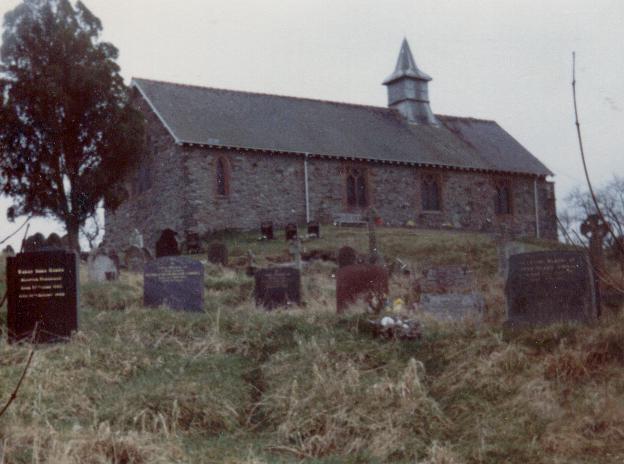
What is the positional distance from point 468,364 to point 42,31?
21.2 metres

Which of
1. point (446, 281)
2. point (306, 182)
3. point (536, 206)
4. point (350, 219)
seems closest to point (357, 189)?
point (350, 219)

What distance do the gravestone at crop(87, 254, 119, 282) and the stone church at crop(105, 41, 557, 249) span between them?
9.37m

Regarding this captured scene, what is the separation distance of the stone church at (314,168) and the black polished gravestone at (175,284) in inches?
570

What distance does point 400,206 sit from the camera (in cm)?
3300

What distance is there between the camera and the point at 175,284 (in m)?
13.4

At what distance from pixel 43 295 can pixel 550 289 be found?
6854 millimetres

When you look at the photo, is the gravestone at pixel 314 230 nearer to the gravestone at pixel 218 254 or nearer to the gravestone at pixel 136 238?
the gravestone at pixel 218 254

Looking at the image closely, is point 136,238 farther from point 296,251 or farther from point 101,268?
point 296,251

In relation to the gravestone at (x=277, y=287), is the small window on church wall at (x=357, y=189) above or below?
above

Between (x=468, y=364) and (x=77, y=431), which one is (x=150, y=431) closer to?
(x=77, y=431)

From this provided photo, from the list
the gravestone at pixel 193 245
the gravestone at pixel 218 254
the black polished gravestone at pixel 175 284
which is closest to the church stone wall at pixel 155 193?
the gravestone at pixel 193 245

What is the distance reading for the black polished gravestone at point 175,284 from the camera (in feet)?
43.7

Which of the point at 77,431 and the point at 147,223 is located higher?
the point at 147,223

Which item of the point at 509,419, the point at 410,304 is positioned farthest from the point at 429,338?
the point at 410,304
